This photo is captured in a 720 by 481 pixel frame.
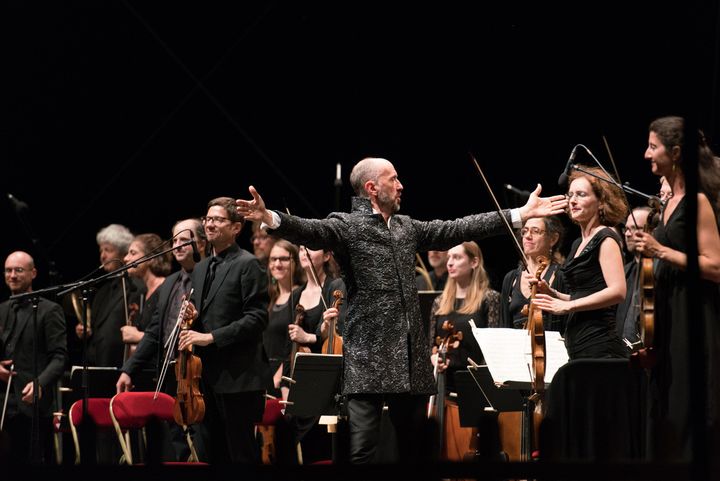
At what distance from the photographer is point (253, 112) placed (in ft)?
24.9

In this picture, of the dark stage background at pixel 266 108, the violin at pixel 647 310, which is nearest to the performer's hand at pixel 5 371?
the dark stage background at pixel 266 108

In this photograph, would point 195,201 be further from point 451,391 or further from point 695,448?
point 695,448

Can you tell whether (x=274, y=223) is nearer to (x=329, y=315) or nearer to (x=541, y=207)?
(x=541, y=207)

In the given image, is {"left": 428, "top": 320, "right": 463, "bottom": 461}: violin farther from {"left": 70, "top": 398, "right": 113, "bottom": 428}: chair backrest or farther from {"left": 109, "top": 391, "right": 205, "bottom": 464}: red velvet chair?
{"left": 70, "top": 398, "right": 113, "bottom": 428}: chair backrest

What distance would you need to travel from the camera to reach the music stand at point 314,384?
4.76m

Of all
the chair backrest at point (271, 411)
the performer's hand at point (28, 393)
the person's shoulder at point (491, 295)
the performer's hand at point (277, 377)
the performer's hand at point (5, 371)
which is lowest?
the chair backrest at point (271, 411)

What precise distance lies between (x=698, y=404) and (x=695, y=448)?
0.30ft

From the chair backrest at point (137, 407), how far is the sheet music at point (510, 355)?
5.03ft

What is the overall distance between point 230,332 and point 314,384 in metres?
0.45

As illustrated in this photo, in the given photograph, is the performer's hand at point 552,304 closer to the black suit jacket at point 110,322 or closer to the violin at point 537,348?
the violin at point 537,348

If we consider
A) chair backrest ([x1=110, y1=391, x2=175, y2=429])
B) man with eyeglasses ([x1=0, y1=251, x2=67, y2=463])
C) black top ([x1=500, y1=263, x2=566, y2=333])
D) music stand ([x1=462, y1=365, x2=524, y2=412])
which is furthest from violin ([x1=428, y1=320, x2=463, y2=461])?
man with eyeglasses ([x1=0, y1=251, x2=67, y2=463])

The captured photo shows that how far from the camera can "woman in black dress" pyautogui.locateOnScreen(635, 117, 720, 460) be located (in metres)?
3.29

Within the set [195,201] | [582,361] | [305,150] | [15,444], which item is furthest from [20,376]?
[15,444]

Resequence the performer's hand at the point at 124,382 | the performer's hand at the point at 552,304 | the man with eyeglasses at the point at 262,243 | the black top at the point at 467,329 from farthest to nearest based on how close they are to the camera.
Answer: the man with eyeglasses at the point at 262,243 → the black top at the point at 467,329 → the performer's hand at the point at 124,382 → the performer's hand at the point at 552,304
